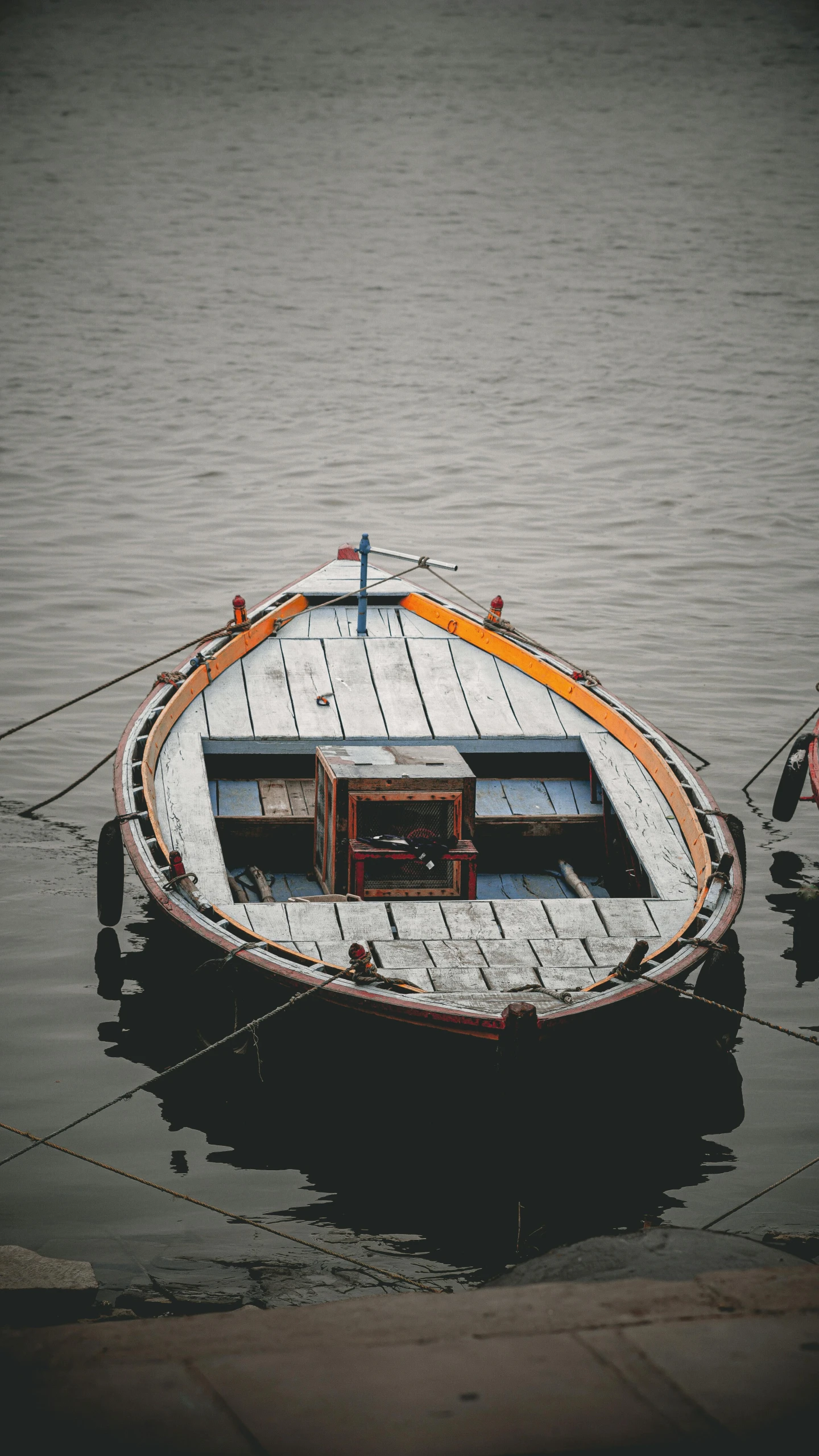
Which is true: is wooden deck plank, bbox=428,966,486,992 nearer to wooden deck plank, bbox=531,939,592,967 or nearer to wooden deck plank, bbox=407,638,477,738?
wooden deck plank, bbox=531,939,592,967

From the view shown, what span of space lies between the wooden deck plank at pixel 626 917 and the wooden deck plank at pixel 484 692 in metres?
2.71

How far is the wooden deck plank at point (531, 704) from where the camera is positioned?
11938mm

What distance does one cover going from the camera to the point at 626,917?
30.3ft

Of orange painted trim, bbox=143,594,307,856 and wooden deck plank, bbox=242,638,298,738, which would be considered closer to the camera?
orange painted trim, bbox=143,594,307,856

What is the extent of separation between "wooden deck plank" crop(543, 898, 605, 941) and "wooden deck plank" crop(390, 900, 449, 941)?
2.39 feet

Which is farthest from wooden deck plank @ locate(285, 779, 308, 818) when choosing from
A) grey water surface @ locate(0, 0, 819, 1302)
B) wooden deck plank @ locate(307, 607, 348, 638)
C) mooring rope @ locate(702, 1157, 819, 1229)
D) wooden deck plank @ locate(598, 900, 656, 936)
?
mooring rope @ locate(702, 1157, 819, 1229)

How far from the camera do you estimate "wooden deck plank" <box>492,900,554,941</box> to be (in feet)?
29.5

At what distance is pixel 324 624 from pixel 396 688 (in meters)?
1.61

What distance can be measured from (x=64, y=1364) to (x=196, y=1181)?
4.13 meters

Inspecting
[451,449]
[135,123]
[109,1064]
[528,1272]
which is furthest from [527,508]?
[135,123]

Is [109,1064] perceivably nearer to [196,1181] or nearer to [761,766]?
[196,1181]

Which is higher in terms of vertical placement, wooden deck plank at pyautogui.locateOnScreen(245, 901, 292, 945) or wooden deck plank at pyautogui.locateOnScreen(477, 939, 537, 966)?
wooden deck plank at pyautogui.locateOnScreen(245, 901, 292, 945)

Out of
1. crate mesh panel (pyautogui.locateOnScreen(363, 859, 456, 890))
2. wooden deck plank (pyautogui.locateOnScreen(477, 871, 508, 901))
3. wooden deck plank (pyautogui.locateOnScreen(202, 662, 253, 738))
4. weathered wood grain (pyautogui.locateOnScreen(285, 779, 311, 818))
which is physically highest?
wooden deck plank (pyautogui.locateOnScreen(202, 662, 253, 738))

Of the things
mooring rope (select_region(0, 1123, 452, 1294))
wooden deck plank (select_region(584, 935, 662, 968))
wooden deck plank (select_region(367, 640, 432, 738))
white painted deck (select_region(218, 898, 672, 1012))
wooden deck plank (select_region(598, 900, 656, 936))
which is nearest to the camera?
mooring rope (select_region(0, 1123, 452, 1294))
